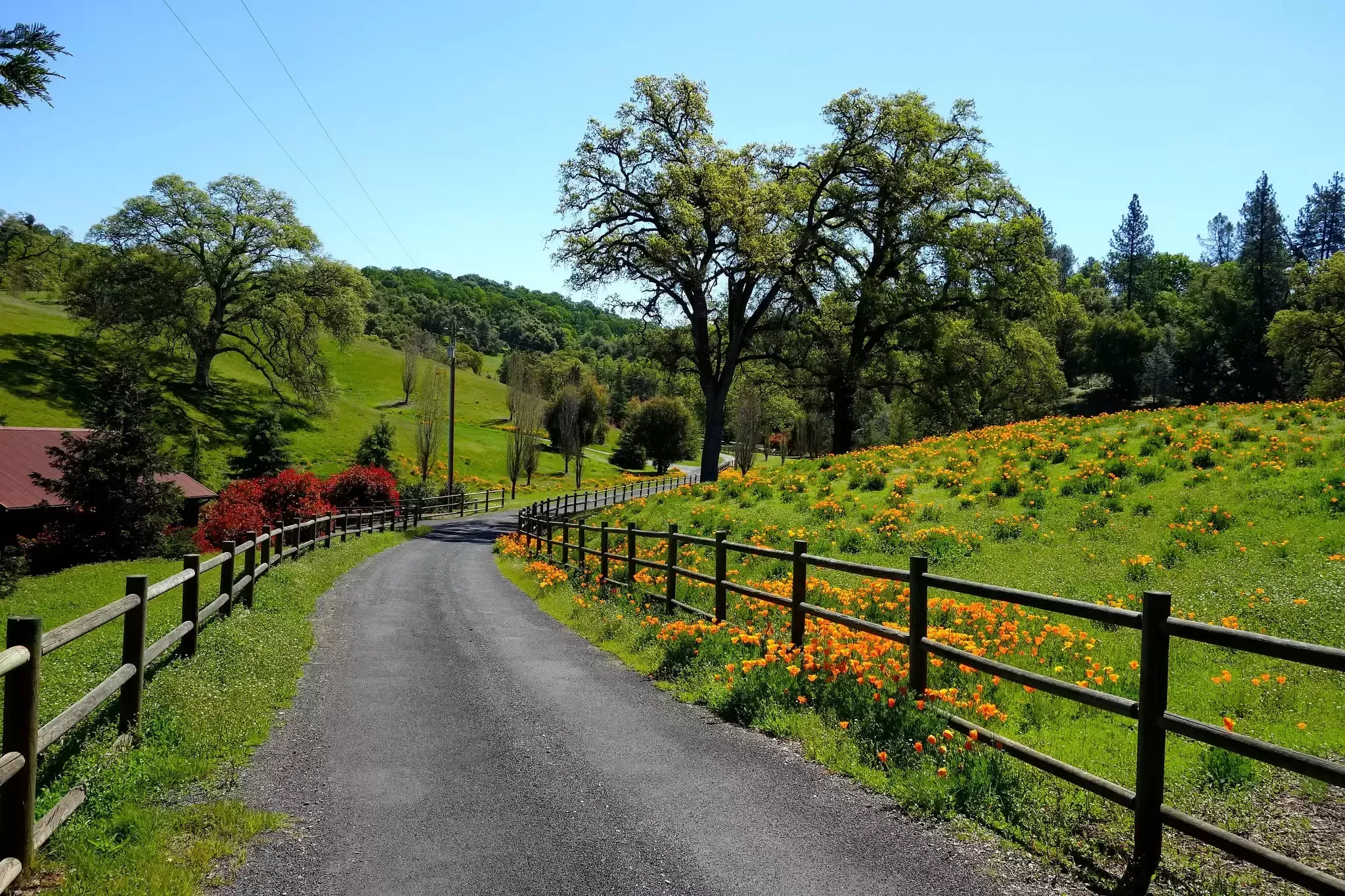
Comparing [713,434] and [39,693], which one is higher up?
[713,434]

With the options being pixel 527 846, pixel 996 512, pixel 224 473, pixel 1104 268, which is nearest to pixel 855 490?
pixel 996 512

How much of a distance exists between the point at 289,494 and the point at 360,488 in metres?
8.07

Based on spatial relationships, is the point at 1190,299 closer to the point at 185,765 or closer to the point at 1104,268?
the point at 1104,268

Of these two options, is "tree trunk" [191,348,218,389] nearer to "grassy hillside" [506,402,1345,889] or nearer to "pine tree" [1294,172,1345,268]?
"grassy hillside" [506,402,1345,889]

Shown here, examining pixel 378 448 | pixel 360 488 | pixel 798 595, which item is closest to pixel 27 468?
pixel 360 488

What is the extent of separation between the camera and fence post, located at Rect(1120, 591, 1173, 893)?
4215 mm

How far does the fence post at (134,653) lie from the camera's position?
20.4 feet

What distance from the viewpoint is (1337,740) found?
5777 millimetres

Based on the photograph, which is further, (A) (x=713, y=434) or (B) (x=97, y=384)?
(B) (x=97, y=384)

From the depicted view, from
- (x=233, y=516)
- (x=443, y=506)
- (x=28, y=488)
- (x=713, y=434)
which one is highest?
(x=713, y=434)

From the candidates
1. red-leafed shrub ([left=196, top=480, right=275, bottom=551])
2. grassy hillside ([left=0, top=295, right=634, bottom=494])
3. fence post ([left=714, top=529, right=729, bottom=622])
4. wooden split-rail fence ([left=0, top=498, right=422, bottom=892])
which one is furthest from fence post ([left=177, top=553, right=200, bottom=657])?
grassy hillside ([left=0, top=295, right=634, bottom=494])

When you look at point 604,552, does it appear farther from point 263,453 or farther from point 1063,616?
point 263,453

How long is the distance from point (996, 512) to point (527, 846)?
13122 mm

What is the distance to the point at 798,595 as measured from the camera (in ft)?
27.6
